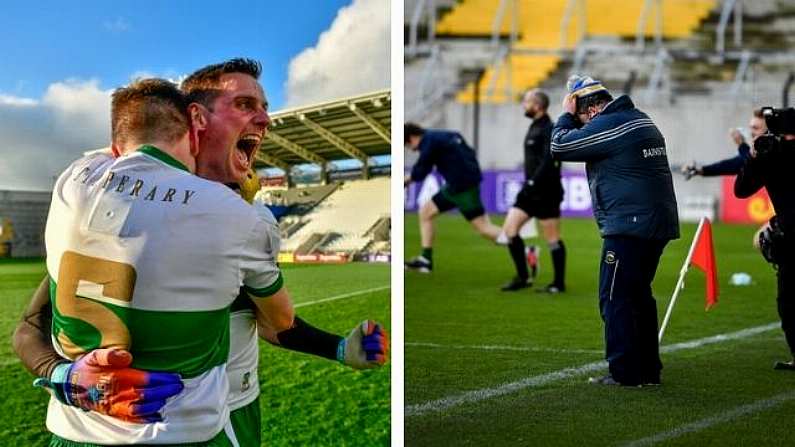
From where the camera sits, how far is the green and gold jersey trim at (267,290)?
343 cm

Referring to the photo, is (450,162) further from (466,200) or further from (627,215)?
(627,215)

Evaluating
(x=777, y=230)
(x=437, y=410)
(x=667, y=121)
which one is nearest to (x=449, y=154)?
(x=777, y=230)

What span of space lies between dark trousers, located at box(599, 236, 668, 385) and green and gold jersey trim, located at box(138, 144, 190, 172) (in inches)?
110

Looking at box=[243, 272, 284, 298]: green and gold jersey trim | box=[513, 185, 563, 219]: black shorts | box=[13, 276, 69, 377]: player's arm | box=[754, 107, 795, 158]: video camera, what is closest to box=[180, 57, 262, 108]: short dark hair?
box=[243, 272, 284, 298]: green and gold jersey trim

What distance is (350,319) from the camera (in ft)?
13.8

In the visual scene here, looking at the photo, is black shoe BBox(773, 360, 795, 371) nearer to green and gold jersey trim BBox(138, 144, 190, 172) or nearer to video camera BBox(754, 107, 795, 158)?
video camera BBox(754, 107, 795, 158)

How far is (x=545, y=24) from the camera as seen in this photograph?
1030 inches

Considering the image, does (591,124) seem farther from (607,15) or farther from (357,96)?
(607,15)

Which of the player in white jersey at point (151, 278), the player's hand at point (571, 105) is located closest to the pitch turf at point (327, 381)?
the player in white jersey at point (151, 278)

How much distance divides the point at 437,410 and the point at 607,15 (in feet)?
69.1

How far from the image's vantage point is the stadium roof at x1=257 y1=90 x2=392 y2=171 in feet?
13.6

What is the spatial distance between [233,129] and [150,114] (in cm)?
40

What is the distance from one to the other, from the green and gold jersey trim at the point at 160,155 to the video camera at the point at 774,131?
11.7ft


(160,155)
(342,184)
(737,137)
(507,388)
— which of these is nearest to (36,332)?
(160,155)
